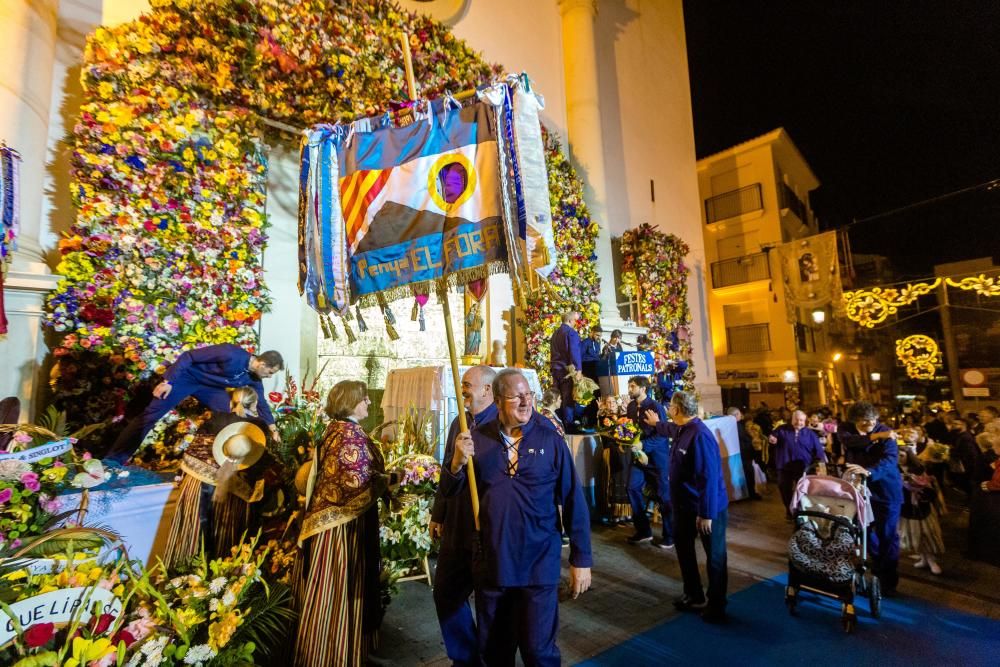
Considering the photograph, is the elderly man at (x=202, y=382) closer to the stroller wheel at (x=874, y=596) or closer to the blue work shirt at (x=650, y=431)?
the blue work shirt at (x=650, y=431)

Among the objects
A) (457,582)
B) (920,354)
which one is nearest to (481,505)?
(457,582)

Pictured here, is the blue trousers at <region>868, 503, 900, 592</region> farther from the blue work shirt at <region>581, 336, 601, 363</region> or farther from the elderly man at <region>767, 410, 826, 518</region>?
the blue work shirt at <region>581, 336, 601, 363</region>

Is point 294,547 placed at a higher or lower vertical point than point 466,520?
lower

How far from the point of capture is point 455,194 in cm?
323

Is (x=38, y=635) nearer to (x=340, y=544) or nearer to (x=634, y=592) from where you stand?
(x=340, y=544)

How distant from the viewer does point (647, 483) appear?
6719 mm

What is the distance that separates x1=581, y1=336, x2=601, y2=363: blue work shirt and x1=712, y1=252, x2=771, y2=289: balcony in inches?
790

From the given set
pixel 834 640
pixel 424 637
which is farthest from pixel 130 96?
pixel 834 640

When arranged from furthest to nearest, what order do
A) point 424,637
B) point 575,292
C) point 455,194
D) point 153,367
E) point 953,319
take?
point 953,319, point 575,292, point 153,367, point 424,637, point 455,194

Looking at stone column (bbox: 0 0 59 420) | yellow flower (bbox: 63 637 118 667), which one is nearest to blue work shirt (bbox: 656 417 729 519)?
yellow flower (bbox: 63 637 118 667)

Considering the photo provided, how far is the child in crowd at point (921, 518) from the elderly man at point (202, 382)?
7.05m

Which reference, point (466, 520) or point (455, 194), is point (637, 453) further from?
→ point (455, 194)

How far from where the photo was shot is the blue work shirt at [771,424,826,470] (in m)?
6.97

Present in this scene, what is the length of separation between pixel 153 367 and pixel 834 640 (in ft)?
22.8
